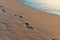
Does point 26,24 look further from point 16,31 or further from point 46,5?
point 46,5

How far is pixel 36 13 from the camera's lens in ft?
14.5

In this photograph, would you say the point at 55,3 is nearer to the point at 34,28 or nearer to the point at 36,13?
the point at 36,13

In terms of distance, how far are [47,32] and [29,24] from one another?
47 cm

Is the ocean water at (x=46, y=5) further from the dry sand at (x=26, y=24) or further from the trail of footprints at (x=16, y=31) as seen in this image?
the trail of footprints at (x=16, y=31)

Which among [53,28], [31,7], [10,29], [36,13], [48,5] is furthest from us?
[48,5]

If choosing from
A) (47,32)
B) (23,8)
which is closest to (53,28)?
(47,32)

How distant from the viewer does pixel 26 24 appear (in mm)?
3650

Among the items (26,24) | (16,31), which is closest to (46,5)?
(26,24)

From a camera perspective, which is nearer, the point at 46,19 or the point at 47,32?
the point at 47,32

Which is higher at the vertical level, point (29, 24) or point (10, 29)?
point (29, 24)

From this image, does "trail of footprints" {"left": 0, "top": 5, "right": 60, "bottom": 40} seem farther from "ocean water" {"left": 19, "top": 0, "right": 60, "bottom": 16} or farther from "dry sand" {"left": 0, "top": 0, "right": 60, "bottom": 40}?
"ocean water" {"left": 19, "top": 0, "right": 60, "bottom": 16}

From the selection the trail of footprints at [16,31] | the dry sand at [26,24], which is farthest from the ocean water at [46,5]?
the trail of footprints at [16,31]

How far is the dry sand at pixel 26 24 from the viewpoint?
10.5 feet

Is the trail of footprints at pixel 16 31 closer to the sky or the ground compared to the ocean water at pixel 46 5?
closer to the ground
